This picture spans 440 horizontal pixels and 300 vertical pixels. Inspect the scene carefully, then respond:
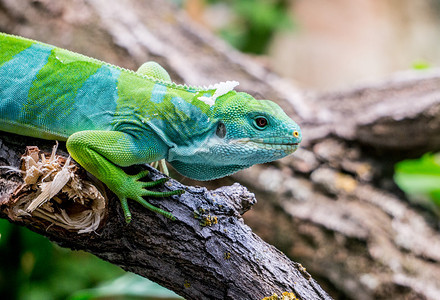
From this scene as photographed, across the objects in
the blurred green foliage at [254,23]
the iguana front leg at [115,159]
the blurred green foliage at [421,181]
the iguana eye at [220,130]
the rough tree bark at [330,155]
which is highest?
the blurred green foliage at [254,23]

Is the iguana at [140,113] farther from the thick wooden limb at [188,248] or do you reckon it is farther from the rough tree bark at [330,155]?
the rough tree bark at [330,155]

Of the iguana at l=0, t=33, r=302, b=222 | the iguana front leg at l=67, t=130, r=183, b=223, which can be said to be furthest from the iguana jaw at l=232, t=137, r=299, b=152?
the iguana front leg at l=67, t=130, r=183, b=223

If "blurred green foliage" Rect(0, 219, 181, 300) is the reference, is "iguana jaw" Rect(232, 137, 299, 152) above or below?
above

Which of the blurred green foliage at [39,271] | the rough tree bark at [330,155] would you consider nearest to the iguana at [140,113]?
the blurred green foliage at [39,271]

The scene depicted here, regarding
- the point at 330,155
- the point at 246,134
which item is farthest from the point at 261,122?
the point at 330,155

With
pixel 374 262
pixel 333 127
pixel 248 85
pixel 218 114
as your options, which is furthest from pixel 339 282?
pixel 218 114

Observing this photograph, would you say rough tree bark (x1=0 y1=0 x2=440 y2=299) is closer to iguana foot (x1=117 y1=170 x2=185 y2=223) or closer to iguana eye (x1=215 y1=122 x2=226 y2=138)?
iguana eye (x1=215 y1=122 x2=226 y2=138)
